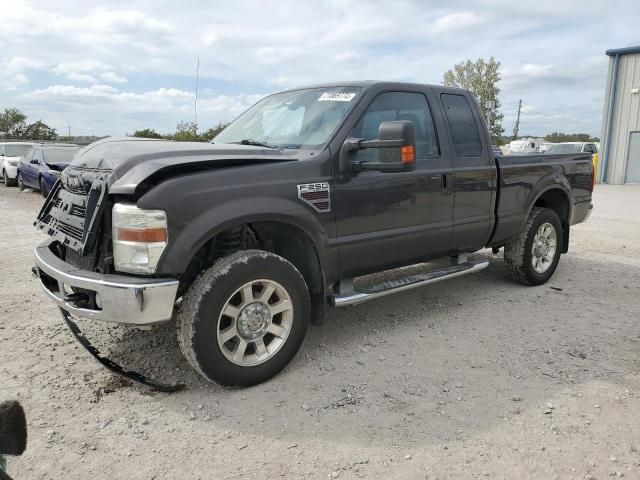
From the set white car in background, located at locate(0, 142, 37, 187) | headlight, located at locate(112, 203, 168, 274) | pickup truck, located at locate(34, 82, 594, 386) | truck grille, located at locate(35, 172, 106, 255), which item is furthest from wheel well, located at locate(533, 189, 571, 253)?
white car in background, located at locate(0, 142, 37, 187)

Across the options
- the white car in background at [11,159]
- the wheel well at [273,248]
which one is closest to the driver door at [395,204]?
the wheel well at [273,248]

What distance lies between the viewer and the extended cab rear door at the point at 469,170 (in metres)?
4.63

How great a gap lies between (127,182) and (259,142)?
147 centimetres

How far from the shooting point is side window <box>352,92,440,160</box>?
13.3 feet

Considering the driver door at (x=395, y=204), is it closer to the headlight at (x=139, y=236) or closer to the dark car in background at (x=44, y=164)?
the headlight at (x=139, y=236)

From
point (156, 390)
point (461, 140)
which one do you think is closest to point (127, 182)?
point (156, 390)

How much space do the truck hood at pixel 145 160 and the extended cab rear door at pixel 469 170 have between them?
1626mm

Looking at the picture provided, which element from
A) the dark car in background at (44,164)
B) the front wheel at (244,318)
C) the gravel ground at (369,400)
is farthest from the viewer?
the dark car in background at (44,164)

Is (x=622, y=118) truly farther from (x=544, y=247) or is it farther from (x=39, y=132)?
(x=39, y=132)

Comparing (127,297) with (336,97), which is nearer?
(127,297)

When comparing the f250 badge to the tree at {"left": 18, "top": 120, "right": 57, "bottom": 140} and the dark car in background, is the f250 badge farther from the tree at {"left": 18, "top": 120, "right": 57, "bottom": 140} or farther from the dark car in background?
the tree at {"left": 18, "top": 120, "right": 57, "bottom": 140}

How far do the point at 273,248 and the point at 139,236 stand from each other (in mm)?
1157

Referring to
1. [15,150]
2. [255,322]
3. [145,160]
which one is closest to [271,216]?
[255,322]

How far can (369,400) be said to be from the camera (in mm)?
3252
